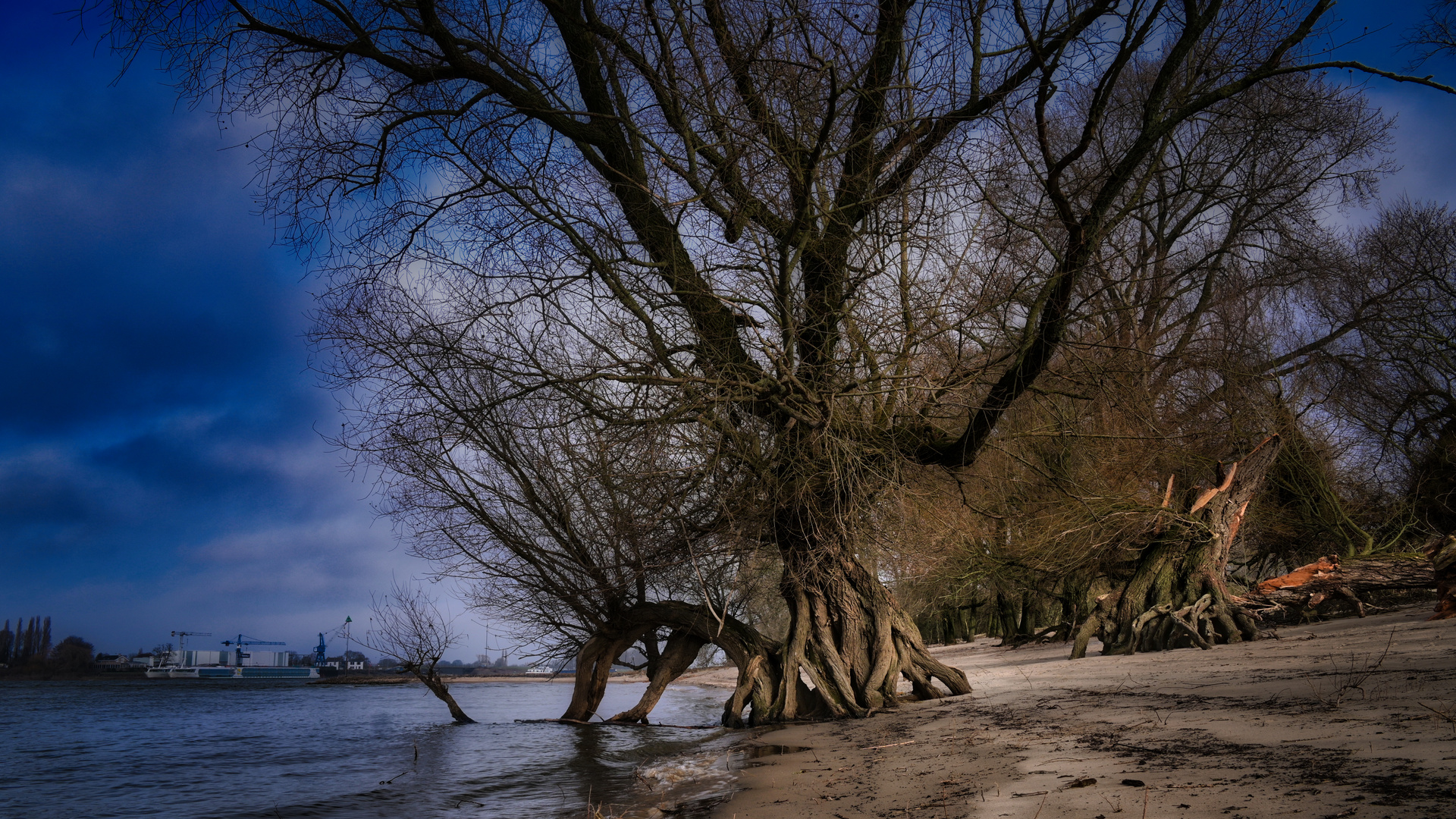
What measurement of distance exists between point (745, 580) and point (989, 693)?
286 cm

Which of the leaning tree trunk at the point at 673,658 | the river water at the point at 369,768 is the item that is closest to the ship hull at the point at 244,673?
the river water at the point at 369,768

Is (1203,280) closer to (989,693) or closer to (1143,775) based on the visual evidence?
(989,693)

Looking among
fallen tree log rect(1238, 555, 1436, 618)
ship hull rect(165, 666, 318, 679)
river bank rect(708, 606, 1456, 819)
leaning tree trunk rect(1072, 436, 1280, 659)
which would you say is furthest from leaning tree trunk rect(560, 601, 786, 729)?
ship hull rect(165, 666, 318, 679)

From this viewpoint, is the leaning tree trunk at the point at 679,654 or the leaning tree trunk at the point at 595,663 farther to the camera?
the leaning tree trunk at the point at 595,663

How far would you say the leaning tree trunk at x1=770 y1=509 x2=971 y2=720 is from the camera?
820cm

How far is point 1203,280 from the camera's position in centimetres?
1290

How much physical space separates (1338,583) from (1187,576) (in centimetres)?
201

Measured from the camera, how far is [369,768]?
9.23 meters

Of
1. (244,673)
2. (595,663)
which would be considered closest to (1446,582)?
(595,663)

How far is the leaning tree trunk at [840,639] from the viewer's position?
8.20 meters

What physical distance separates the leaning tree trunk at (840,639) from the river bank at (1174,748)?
75cm

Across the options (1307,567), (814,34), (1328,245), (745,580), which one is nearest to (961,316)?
(814,34)

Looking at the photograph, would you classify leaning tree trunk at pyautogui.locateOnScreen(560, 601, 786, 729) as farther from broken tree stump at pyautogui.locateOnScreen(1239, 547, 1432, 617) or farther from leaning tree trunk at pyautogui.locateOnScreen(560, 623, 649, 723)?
broken tree stump at pyautogui.locateOnScreen(1239, 547, 1432, 617)

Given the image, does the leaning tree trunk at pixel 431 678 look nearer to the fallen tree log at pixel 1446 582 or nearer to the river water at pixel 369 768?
the river water at pixel 369 768
